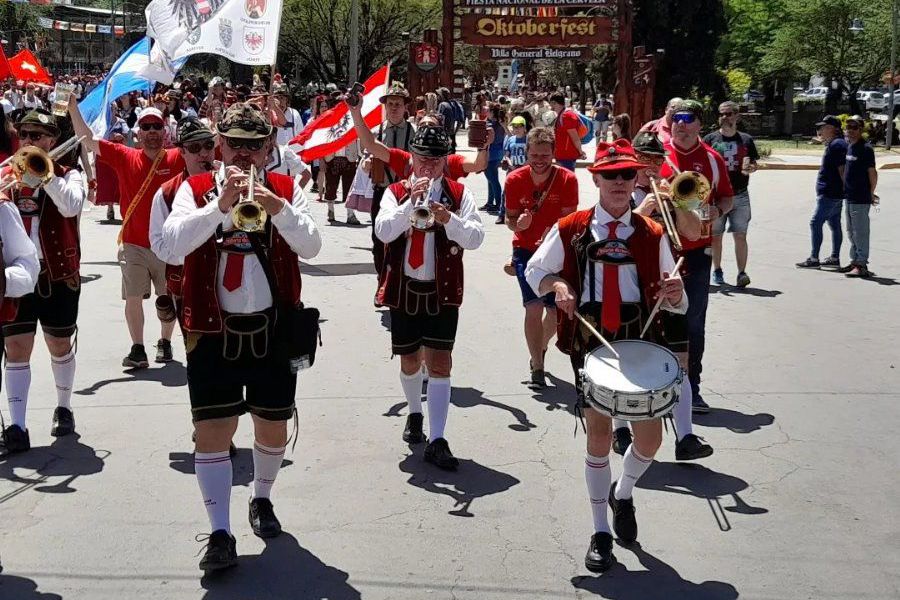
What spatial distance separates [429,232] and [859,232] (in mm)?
7813

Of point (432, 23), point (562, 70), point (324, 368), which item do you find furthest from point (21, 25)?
point (324, 368)

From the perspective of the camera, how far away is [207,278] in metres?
5.06

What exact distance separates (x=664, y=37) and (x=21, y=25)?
183 feet

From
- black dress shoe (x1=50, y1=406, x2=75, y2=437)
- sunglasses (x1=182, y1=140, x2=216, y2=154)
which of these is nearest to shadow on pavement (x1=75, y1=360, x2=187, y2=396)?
black dress shoe (x1=50, y1=406, x2=75, y2=437)

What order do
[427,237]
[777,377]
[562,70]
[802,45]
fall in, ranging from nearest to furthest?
[427,237] < [777,377] < [802,45] < [562,70]

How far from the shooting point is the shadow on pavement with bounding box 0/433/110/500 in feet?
20.4

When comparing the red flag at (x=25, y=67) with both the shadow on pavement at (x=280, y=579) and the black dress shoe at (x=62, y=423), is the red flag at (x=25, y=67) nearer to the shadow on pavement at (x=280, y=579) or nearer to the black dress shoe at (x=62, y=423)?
the black dress shoe at (x=62, y=423)

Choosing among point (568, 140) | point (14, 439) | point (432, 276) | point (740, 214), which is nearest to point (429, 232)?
point (432, 276)

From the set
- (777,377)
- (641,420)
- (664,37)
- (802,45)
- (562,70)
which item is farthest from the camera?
(562,70)

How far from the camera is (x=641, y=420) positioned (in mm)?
4938

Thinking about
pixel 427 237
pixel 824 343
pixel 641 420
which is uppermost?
pixel 427 237

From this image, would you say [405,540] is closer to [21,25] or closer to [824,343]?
[824,343]

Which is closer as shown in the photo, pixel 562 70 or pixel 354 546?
pixel 354 546

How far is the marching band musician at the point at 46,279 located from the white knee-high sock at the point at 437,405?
7.20ft
